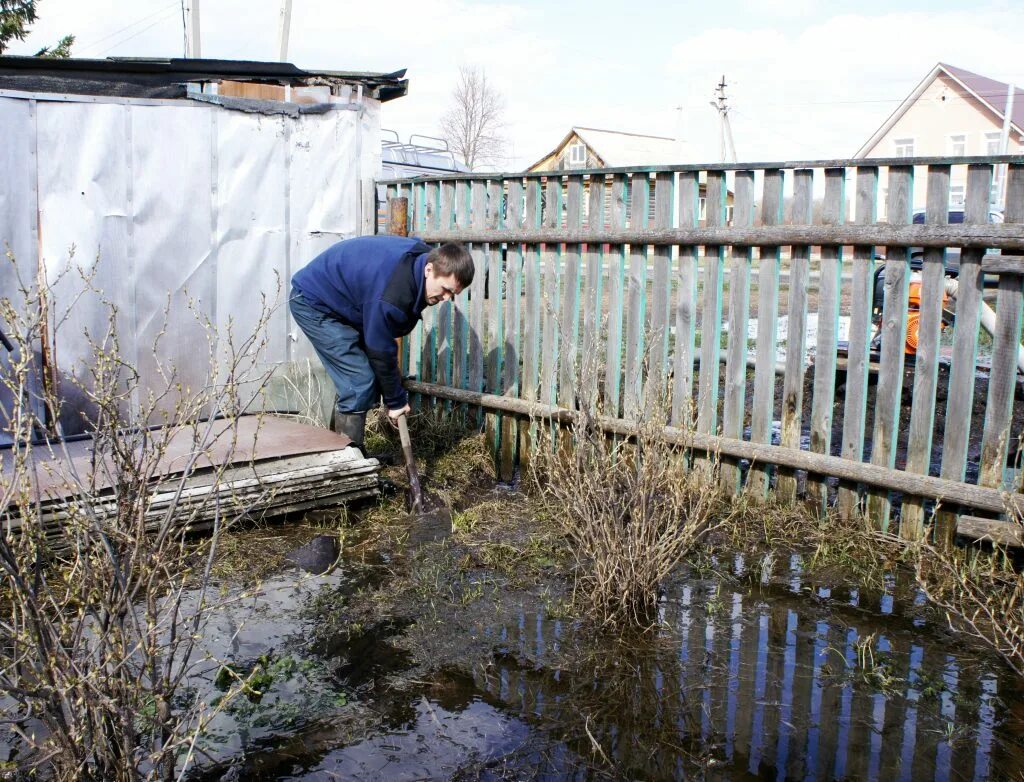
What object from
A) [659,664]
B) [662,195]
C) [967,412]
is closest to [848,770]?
[659,664]

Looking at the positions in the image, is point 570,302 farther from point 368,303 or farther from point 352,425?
point 352,425

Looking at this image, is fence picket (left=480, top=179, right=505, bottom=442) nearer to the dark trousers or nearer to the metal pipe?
the metal pipe

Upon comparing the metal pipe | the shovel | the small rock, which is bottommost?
the small rock

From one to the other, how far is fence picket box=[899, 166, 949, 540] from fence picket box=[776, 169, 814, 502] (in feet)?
1.86

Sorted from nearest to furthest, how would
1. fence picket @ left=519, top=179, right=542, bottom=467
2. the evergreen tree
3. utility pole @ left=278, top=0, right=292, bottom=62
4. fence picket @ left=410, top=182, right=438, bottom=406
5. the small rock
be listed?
the small rock
fence picket @ left=519, top=179, right=542, bottom=467
fence picket @ left=410, top=182, right=438, bottom=406
the evergreen tree
utility pole @ left=278, top=0, right=292, bottom=62

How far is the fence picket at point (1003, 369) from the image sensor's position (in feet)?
13.6

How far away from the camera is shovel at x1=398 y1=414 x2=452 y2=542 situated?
5.21m

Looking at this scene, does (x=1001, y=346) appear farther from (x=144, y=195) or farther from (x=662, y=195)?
(x=144, y=195)

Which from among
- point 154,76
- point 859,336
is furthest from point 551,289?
point 154,76

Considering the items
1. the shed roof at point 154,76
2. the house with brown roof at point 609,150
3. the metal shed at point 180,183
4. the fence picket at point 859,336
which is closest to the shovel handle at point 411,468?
the metal shed at point 180,183

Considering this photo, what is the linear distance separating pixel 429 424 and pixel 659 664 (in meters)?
3.46

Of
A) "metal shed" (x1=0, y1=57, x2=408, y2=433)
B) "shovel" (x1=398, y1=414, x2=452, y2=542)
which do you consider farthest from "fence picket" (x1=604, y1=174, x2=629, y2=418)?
"metal shed" (x1=0, y1=57, x2=408, y2=433)

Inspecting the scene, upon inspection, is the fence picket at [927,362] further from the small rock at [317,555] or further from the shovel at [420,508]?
the small rock at [317,555]

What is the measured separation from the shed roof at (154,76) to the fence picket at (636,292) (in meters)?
→ 2.67
